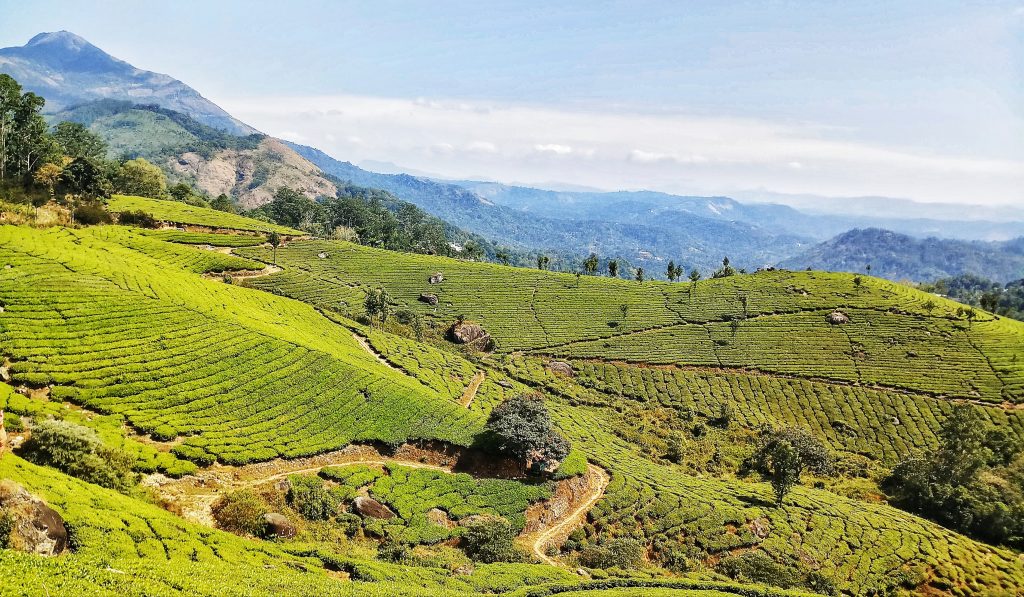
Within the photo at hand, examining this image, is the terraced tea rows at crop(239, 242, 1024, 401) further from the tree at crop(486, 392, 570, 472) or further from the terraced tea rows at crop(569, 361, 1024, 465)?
the tree at crop(486, 392, 570, 472)

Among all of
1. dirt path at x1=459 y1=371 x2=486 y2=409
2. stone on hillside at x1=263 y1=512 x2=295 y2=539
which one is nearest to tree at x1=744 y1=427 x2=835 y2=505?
dirt path at x1=459 y1=371 x2=486 y2=409

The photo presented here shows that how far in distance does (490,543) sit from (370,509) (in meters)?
8.28

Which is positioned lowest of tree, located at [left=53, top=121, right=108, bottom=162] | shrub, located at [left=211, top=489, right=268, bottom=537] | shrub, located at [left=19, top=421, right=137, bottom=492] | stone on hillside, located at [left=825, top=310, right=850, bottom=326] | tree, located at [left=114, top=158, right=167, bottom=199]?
shrub, located at [left=211, top=489, right=268, bottom=537]

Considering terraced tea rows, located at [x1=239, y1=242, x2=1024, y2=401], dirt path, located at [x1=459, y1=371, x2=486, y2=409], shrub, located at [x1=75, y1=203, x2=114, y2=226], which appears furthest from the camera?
terraced tea rows, located at [x1=239, y1=242, x2=1024, y2=401]

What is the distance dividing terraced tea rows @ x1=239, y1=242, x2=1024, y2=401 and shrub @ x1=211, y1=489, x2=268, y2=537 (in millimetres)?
56378

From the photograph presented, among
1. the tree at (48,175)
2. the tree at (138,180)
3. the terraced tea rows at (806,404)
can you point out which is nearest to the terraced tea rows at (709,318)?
the terraced tea rows at (806,404)

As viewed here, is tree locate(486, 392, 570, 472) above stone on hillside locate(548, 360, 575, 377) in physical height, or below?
above

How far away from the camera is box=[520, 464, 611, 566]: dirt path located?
123 feet

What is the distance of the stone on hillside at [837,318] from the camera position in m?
106

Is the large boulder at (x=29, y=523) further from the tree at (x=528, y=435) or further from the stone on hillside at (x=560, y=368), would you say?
the stone on hillside at (x=560, y=368)

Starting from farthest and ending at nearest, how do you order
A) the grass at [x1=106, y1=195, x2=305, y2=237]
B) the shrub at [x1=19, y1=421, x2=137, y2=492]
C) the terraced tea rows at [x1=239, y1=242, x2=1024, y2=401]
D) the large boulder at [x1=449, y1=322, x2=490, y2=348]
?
1. the grass at [x1=106, y1=195, x2=305, y2=237]
2. the terraced tea rows at [x1=239, y1=242, x2=1024, y2=401]
3. the large boulder at [x1=449, y1=322, x2=490, y2=348]
4. the shrub at [x1=19, y1=421, x2=137, y2=492]

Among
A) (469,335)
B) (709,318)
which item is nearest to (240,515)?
(469,335)

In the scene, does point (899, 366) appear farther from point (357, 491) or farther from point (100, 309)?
point (100, 309)

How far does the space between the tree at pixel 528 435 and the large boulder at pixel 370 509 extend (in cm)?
1210
